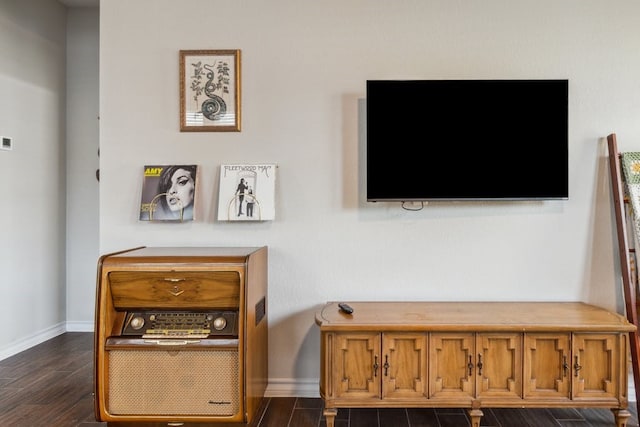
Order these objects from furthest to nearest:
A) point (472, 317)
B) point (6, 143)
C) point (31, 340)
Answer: point (31, 340) < point (6, 143) < point (472, 317)

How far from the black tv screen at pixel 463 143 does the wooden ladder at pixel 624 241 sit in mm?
288

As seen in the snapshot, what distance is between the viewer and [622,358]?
2.03m

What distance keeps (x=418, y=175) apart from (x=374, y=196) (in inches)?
11.3

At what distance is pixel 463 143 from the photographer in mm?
2406

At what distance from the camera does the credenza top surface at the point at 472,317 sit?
2.02m

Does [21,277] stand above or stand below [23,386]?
above

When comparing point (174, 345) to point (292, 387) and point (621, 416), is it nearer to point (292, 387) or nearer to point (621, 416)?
point (292, 387)

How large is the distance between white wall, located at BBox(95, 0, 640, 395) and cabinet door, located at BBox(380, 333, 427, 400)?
48 cm

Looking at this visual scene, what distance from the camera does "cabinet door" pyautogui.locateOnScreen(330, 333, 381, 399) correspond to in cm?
206

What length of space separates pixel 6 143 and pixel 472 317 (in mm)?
3537

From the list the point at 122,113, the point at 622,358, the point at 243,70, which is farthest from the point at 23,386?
the point at 622,358

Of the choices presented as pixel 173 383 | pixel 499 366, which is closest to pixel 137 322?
pixel 173 383

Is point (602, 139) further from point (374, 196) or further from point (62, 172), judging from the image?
point (62, 172)

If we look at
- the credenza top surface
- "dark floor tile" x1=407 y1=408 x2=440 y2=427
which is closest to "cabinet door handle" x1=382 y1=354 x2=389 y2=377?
the credenza top surface
